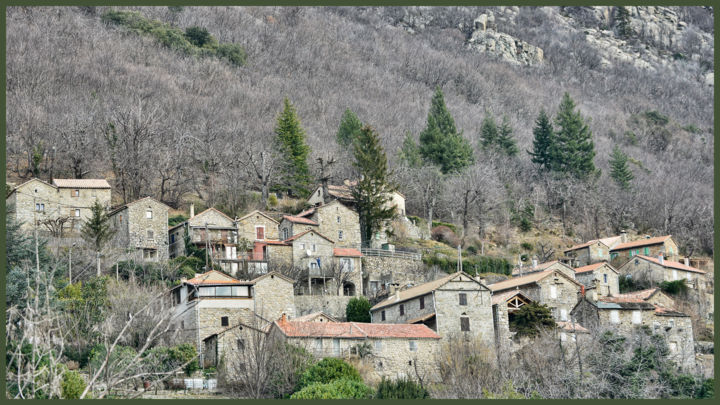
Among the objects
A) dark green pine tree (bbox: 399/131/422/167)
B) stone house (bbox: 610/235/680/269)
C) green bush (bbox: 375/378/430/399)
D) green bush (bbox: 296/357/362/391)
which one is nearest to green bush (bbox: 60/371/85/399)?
green bush (bbox: 296/357/362/391)

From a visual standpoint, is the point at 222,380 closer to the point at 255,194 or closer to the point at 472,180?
the point at 255,194

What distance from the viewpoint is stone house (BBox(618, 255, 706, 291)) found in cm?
7194

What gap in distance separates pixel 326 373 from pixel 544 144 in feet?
202

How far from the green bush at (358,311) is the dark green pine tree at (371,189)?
12423 millimetres

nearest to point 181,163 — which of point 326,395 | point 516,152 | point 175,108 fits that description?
point 175,108

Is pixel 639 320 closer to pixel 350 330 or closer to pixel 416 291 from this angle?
pixel 416 291

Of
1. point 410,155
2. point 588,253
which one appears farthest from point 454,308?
point 410,155

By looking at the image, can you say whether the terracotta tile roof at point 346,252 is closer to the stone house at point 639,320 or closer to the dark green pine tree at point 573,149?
the stone house at point 639,320

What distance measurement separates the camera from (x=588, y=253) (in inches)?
3076

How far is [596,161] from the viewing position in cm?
12312

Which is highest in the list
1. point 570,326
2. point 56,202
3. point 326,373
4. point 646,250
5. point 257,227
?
point 56,202

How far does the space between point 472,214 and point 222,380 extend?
42623 millimetres

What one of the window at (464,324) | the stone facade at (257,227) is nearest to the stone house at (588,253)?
the stone facade at (257,227)

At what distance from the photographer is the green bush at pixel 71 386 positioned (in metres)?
30.6
